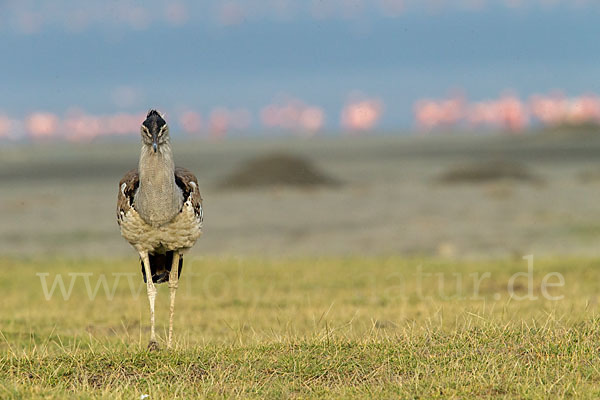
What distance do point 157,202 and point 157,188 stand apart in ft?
0.42

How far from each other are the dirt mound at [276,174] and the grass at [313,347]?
22907 mm

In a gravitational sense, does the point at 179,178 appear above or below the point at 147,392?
above

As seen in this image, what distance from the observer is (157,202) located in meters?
8.85

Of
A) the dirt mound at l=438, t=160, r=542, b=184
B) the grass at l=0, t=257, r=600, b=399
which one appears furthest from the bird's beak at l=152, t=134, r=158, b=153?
the dirt mound at l=438, t=160, r=542, b=184

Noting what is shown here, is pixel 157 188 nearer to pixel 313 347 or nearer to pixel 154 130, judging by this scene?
pixel 154 130

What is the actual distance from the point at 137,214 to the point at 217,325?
349 centimetres

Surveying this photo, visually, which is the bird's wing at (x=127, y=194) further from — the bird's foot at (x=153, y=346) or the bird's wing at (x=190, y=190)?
the bird's foot at (x=153, y=346)

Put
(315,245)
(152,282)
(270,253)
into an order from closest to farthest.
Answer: (152,282)
(270,253)
(315,245)

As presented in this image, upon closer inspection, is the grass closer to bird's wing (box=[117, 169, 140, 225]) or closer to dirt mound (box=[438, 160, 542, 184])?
bird's wing (box=[117, 169, 140, 225])

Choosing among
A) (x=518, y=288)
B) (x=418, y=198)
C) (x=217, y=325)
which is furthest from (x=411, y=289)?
(x=418, y=198)

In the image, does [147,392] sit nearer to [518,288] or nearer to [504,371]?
[504,371]

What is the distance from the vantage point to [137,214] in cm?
902

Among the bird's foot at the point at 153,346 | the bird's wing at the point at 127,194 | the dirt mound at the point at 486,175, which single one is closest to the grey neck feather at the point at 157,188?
the bird's wing at the point at 127,194

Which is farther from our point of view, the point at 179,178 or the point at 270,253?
the point at 270,253
